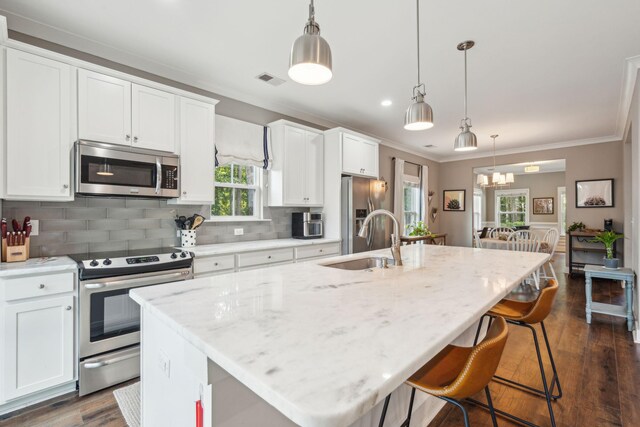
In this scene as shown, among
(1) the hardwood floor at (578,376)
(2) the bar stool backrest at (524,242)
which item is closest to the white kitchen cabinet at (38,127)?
(1) the hardwood floor at (578,376)

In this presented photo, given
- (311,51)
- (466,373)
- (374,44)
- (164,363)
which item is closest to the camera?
(466,373)

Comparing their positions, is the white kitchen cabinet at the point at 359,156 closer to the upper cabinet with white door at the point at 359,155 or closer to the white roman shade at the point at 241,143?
the upper cabinet with white door at the point at 359,155

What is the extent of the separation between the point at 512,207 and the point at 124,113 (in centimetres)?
1242

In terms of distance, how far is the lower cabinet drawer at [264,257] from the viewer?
3.14 metres

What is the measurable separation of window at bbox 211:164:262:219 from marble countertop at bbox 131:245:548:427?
212cm

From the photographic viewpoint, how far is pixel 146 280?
96.8 inches

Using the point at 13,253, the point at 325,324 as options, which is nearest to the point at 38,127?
the point at 13,253

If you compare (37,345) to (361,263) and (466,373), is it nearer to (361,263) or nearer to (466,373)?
(361,263)

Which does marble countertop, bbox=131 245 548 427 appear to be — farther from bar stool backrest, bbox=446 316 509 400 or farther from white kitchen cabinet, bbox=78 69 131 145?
white kitchen cabinet, bbox=78 69 131 145

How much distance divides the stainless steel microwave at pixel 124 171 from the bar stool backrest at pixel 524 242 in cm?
511

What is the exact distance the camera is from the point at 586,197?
20.0 feet

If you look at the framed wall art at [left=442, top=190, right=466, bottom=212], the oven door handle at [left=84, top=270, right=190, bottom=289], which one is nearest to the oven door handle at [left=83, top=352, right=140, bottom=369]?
the oven door handle at [left=84, top=270, right=190, bottom=289]

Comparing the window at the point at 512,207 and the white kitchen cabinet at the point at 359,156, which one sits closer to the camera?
the white kitchen cabinet at the point at 359,156

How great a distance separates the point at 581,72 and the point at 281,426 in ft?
13.5
